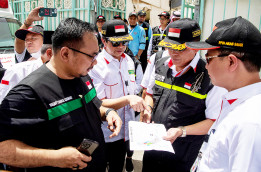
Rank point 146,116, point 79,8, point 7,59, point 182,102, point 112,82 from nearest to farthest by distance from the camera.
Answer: point 182,102 → point 146,116 → point 112,82 → point 7,59 → point 79,8

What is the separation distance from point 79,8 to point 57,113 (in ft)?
19.3

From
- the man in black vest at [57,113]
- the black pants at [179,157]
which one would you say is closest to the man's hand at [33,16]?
the man in black vest at [57,113]

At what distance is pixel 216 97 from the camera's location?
1760 mm

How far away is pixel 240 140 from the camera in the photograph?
3.08 feet

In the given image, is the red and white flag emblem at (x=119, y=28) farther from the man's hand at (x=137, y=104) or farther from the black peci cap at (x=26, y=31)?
the black peci cap at (x=26, y=31)

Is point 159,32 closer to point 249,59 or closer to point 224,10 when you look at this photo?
point 224,10

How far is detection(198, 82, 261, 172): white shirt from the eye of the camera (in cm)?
91

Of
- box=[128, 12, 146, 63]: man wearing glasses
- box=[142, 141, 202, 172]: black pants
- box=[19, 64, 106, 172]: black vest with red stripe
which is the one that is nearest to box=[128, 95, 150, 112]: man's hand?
Answer: box=[142, 141, 202, 172]: black pants

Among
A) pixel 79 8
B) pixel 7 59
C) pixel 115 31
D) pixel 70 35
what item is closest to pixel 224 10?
pixel 115 31

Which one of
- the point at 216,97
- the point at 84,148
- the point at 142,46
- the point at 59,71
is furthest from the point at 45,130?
the point at 142,46

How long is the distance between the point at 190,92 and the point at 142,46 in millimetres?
4437

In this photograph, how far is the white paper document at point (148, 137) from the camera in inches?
62.2

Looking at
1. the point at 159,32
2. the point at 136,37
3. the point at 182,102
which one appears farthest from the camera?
the point at 159,32

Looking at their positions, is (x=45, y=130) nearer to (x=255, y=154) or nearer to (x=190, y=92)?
(x=255, y=154)
